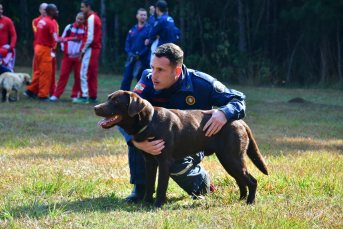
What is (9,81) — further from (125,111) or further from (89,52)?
(125,111)

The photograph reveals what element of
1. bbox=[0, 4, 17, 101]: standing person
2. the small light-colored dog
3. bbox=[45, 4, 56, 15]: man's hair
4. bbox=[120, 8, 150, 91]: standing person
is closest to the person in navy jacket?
bbox=[120, 8, 150, 91]: standing person

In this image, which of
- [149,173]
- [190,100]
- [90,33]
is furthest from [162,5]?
[149,173]

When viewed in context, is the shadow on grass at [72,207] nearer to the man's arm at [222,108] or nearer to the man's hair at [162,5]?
the man's arm at [222,108]

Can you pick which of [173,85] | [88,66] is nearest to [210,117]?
[173,85]

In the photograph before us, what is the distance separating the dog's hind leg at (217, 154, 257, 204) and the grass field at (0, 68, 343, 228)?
11 cm

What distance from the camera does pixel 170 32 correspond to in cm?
946

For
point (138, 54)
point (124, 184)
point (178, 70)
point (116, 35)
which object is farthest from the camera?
point (116, 35)

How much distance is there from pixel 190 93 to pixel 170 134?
636 mm

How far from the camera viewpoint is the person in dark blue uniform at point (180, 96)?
11.5 ft

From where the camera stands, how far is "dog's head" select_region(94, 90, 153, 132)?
3.08 meters

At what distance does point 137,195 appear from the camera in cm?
370

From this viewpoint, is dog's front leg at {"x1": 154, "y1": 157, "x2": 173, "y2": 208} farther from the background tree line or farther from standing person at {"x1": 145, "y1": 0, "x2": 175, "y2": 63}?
the background tree line

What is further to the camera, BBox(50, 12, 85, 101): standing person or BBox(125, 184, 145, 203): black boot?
BBox(50, 12, 85, 101): standing person

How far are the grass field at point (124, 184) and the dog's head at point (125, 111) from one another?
26.5 inches
